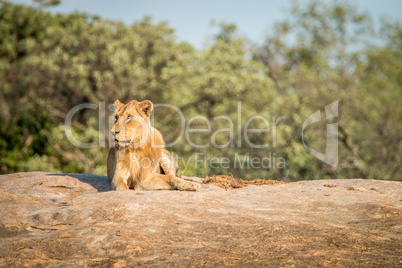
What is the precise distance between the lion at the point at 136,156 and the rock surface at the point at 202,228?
21.9 inches

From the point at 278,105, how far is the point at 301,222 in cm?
1286

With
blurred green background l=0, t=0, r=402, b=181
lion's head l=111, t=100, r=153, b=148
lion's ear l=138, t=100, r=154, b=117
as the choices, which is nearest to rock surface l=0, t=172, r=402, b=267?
lion's head l=111, t=100, r=153, b=148

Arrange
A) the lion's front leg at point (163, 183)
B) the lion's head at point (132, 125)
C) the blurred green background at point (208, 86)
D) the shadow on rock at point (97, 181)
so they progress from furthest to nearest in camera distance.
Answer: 1. the blurred green background at point (208, 86)
2. the shadow on rock at point (97, 181)
3. the lion's front leg at point (163, 183)
4. the lion's head at point (132, 125)

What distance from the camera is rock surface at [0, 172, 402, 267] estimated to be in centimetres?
395

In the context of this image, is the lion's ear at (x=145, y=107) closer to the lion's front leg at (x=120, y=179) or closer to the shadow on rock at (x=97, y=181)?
the lion's front leg at (x=120, y=179)

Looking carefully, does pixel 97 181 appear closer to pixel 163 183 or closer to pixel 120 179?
pixel 120 179

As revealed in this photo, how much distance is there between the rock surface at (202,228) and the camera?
3.95m

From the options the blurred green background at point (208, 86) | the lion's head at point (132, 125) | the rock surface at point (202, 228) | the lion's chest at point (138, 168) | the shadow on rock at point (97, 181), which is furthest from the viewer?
the blurred green background at point (208, 86)

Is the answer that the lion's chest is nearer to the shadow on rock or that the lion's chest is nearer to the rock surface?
the shadow on rock

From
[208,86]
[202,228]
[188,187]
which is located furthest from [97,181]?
[208,86]

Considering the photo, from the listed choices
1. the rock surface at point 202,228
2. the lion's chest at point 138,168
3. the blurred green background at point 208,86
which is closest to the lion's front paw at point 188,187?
the rock surface at point 202,228

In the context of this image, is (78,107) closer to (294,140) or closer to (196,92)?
(196,92)

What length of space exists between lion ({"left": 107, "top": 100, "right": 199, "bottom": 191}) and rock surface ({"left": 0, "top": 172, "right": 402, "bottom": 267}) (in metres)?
0.56

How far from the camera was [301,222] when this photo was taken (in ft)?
16.3
